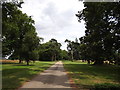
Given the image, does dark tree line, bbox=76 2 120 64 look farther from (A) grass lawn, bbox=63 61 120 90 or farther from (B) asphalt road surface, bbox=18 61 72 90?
(B) asphalt road surface, bbox=18 61 72 90

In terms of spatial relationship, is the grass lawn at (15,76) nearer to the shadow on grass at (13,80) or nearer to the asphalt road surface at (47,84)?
the shadow on grass at (13,80)

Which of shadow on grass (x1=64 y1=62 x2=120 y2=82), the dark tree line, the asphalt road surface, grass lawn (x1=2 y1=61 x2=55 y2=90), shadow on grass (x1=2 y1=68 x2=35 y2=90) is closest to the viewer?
the asphalt road surface

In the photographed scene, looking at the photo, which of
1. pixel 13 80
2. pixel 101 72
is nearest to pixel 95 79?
pixel 13 80

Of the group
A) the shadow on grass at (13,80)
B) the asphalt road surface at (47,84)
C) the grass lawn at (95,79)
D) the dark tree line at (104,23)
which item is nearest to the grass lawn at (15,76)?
the shadow on grass at (13,80)

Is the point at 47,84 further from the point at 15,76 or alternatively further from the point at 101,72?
the point at 101,72

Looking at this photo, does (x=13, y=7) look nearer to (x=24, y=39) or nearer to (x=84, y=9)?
(x=84, y=9)

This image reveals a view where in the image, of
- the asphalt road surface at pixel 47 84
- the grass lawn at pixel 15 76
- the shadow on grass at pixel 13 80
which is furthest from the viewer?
the grass lawn at pixel 15 76

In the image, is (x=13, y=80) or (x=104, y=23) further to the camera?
(x=104, y=23)

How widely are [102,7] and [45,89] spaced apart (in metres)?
14.4

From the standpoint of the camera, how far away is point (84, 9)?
27.2 metres

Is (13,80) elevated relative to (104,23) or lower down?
lower down

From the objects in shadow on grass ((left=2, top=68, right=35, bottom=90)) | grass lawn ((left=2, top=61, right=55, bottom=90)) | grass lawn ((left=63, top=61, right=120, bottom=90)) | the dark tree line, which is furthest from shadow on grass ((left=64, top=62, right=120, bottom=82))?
shadow on grass ((left=2, top=68, right=35, bottom=90))

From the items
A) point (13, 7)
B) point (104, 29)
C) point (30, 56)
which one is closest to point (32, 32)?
point (30, 56)

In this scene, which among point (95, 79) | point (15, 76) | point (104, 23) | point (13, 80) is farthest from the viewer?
point (104, 23)
